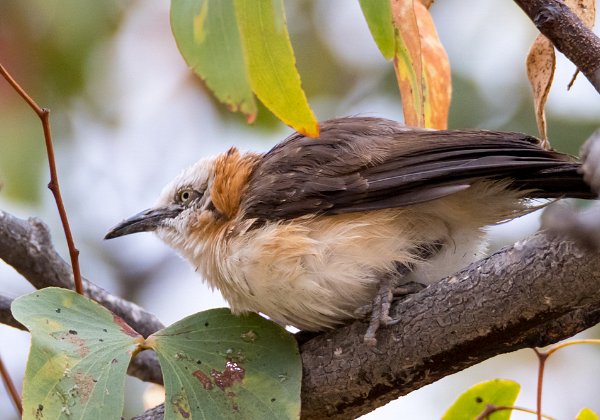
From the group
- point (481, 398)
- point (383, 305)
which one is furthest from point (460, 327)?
point (481, 398)

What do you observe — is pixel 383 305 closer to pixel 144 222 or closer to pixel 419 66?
pixel 419 66

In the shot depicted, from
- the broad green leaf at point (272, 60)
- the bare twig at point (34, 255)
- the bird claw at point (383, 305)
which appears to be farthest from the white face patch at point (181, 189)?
the broad green leaf at point (272, 60)

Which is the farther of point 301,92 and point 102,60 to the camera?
point 102,60

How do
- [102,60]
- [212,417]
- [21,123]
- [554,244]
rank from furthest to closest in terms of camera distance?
[102,60] < [21,123] < [212,417] < [554,244]

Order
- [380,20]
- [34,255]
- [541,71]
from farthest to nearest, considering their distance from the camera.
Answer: [34,255] < [541,71] < [380,20]

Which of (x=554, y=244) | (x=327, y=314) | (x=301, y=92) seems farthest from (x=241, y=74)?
(x=327, y=314)

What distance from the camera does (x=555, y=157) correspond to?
3.11m

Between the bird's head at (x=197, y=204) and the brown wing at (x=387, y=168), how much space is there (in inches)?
6.2

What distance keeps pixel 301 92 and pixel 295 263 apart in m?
1.12

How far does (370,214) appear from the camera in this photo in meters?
3.40

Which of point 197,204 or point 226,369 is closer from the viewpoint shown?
point 226,369

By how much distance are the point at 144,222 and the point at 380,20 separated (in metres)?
2.13

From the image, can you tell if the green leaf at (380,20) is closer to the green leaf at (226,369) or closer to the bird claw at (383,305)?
the bird claw at (383,305)

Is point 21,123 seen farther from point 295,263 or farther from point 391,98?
point 295,263
